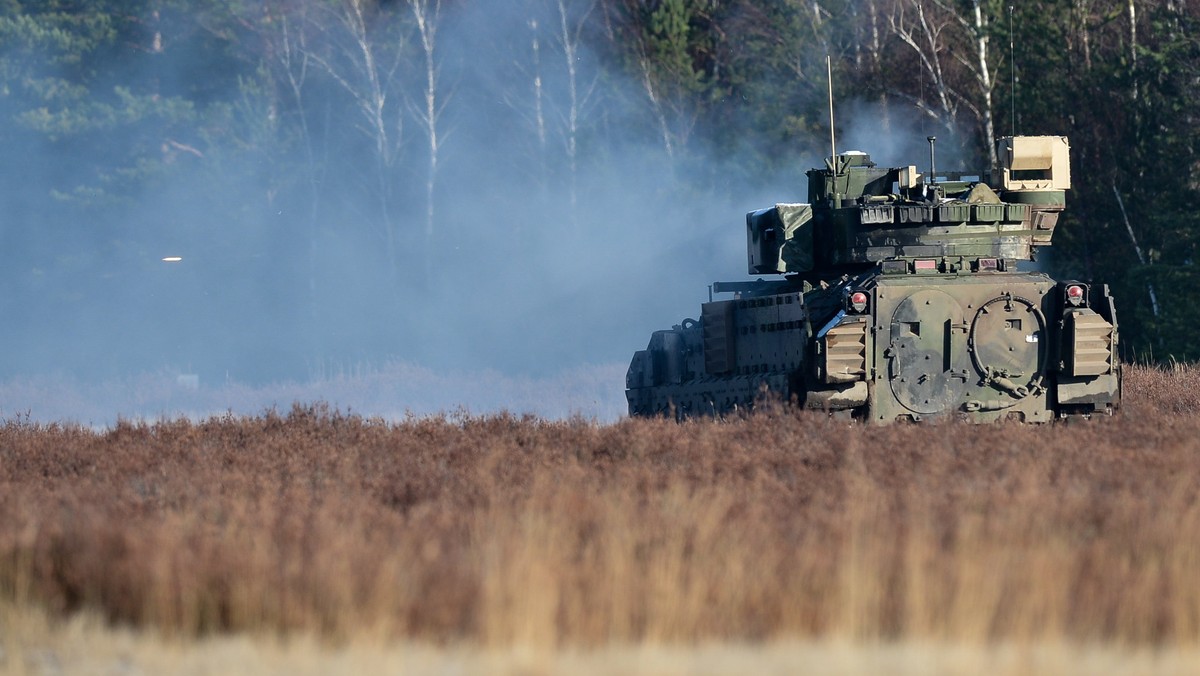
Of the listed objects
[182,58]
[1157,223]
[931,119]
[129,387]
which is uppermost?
[182,58]

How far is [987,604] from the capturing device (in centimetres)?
786

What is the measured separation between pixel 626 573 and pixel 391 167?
135 ft

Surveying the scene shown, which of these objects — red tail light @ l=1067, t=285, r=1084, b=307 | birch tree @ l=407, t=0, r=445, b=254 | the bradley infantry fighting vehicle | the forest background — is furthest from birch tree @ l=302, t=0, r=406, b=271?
red tail light @ l=1067, t=285, r=1084, b=307

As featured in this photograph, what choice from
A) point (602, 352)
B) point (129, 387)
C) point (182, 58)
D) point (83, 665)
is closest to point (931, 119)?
point (602, 352)

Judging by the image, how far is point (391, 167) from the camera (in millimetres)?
48594

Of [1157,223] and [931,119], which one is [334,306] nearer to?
[931,119]

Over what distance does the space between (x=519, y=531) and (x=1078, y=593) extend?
9.35ft

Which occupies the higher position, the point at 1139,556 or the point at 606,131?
the point at 606,131

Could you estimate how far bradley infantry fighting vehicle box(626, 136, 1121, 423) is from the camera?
17.3m

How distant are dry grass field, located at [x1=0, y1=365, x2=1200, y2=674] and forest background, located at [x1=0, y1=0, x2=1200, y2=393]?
25.5m

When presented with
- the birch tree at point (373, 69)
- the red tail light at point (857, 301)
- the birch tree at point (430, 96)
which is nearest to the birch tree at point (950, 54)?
the birch tree at point (430, 96)

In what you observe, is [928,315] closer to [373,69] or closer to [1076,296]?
[1076,296]

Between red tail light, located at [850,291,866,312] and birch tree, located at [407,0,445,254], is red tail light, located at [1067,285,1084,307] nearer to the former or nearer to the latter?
red tail light, located at [850,291,866,312]

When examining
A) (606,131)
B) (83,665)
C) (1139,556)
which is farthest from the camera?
(606,131)
